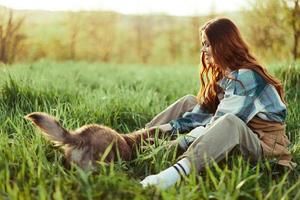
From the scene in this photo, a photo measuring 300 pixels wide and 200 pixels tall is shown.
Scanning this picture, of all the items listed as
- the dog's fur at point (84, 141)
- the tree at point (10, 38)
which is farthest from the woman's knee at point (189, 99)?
the tree at point (10, 38)

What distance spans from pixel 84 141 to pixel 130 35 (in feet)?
47.5

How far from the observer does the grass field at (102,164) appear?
8.65 feet

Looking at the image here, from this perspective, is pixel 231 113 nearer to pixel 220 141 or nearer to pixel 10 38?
pixel 220 141

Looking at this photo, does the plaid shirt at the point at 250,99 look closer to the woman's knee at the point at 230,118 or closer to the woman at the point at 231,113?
the woman at the point at 231,113

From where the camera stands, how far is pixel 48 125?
290 cm

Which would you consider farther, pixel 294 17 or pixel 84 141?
pixel 294 17

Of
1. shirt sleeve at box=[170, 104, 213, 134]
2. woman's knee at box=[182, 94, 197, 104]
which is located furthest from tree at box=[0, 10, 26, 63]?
shirt sleeve at box=[170, 104, 213, 134]

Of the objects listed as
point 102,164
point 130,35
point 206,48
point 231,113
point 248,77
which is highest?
point 206,48

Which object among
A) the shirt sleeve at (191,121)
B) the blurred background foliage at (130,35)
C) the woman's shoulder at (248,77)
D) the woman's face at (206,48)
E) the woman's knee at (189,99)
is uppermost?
the woman's face at (206,48)

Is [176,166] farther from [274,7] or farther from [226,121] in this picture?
[274,7]

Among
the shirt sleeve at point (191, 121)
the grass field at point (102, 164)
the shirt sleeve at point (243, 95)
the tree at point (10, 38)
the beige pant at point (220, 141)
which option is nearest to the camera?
the grass field at point (102, 164)

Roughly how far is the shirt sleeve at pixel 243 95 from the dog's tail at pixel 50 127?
1039 millimetres

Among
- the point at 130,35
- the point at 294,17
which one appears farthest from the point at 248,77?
the point at 130,35

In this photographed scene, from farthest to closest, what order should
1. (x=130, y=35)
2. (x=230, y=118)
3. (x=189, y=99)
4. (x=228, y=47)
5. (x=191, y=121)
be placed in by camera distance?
(x=130, y=35) → (x=189, y=99) → (x=191, y=121) → (x=228, y=47) → (x=230, y=118)
